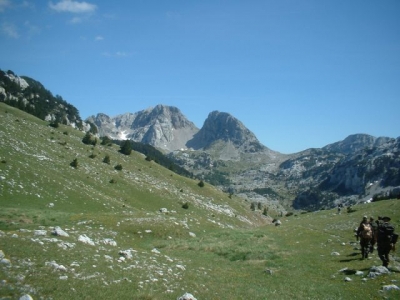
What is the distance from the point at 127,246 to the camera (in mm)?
27969

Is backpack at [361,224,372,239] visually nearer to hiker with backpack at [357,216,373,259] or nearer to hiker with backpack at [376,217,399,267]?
hiker with backpack at [357,216,373,259]

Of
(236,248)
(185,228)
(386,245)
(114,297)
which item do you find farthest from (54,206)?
(386,245)

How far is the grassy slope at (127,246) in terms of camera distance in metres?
14.7

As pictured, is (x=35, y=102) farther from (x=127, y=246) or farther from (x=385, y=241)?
(x=385, y=241)

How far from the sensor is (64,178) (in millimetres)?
58125

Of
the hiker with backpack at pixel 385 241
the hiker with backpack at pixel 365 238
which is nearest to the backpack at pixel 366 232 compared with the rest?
the hiker with backpack at pixel 365 238

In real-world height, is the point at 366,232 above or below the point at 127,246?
above

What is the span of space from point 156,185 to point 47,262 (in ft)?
234

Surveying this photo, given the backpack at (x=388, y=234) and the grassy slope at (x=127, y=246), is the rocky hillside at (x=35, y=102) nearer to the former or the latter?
the grassy slope at (x=127, y=246)

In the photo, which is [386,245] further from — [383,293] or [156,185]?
[156,185]

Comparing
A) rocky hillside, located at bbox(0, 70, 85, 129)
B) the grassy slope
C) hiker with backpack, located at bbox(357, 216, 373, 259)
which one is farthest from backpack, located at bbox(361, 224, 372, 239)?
rocky hillside, located at bbox(0, 70, 85, 129)

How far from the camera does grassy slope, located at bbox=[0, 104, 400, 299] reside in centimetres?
1473

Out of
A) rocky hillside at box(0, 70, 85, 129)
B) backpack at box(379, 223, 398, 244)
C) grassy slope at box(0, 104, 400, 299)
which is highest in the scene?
rocky hillside at box(0, 70, 85, 129)

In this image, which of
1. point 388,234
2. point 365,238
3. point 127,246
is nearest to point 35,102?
point 127,246
